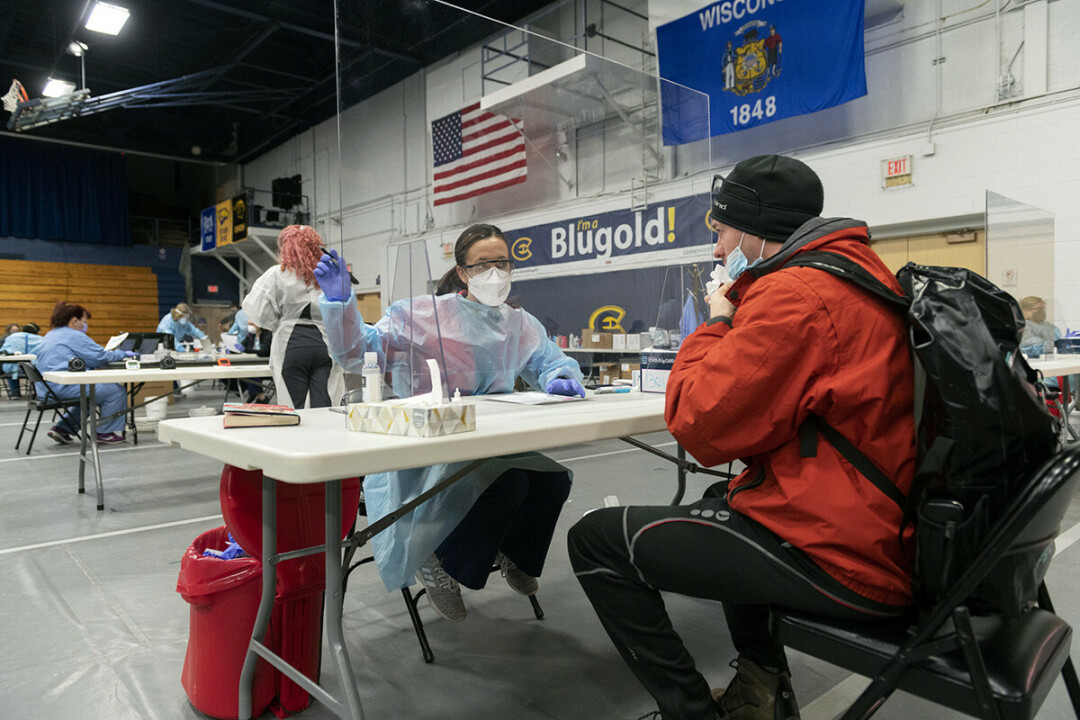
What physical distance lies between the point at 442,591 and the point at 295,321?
2.18 m

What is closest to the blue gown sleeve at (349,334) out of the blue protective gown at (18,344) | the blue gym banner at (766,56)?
the blue gym banner at (766,56)

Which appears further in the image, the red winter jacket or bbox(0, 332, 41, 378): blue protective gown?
bbox(0, 332, 41, 378): blue protective gown

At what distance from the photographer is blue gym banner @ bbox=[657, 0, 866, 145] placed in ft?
17.5

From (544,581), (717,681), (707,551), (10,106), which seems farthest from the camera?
(10,106)

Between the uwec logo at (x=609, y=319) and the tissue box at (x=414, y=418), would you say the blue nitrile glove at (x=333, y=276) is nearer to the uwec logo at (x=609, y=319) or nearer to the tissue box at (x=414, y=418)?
the tissue box at (x=414, y=418)

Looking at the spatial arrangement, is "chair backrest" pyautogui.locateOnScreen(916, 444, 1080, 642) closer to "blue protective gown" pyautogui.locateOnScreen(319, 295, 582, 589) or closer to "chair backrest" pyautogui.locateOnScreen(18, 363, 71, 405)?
"blue protective gown" pyautogui.locateOnScreen(319, 295, 582, 589)

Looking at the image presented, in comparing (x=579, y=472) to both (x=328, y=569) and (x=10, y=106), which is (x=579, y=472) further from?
(x=10, y=106)

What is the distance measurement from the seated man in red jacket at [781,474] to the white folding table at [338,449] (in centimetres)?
21

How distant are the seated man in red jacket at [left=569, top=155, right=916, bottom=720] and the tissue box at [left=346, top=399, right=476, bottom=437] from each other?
1.01 feet

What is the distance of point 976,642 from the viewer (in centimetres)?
82

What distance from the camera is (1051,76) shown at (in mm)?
4840

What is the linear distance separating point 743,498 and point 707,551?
10 cm

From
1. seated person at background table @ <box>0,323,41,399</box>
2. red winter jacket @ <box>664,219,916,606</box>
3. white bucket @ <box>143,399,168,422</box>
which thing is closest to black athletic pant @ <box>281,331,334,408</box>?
red winter jacket @ <box>664,219,916,606</box>

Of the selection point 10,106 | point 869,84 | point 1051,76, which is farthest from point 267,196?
point 1051,76
